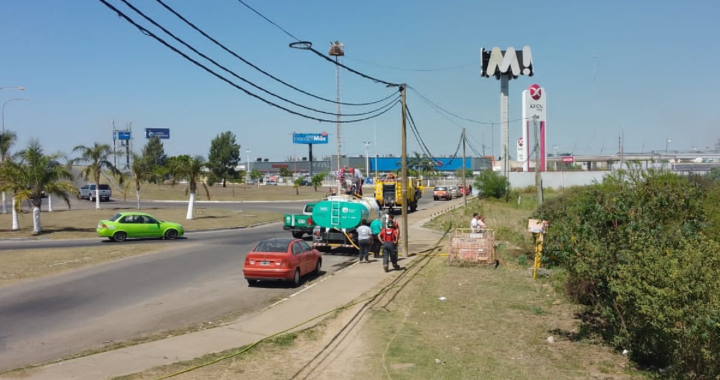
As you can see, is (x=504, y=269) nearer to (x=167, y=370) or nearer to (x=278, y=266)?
(x=278, y=266)

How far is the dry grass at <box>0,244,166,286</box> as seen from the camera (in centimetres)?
1969

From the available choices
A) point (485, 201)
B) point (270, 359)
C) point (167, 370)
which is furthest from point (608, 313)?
point (485, 201)

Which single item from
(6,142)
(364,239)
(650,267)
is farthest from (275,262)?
(6,142)

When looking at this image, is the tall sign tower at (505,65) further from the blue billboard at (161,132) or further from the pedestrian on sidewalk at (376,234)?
the blue billboard at (161,132)

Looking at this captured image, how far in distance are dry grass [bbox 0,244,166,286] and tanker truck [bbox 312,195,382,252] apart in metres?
7.41

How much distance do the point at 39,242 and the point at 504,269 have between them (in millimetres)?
22852

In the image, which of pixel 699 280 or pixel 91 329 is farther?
pixel 91 329

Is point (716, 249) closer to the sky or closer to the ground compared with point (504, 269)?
closer to the sky

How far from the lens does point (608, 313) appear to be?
10938mm

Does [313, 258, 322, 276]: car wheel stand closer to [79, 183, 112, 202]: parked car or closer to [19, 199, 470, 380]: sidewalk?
[19, 199, 470, 380]: sidewalk

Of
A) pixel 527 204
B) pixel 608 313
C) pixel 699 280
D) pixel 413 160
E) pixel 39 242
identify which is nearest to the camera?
pixel 699 280

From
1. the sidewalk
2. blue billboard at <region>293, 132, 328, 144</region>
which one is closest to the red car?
the sidewalk

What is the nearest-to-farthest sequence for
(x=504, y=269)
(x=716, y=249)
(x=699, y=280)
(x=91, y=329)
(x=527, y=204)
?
(x=699, y=280), (x=716, y=249), (x=91, y=329), (x=504, y=269), (x=527, y=204)

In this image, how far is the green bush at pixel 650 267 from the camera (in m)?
8.27
